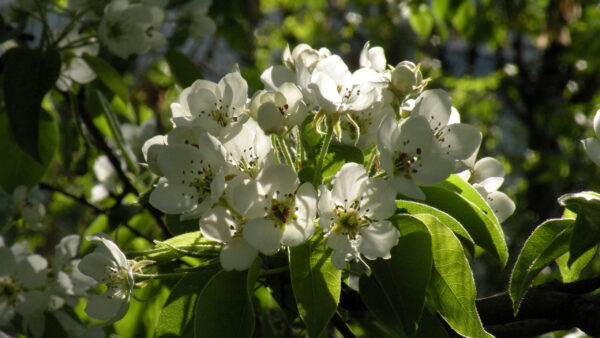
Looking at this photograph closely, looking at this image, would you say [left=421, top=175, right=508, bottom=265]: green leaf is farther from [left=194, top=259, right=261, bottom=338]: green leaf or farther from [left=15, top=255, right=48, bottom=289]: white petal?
[left=15, top=255, right=48, bottom=289]: white petal

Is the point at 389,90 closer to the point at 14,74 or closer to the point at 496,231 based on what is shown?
the point at 496,231

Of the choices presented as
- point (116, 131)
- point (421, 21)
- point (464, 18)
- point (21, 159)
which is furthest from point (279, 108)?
point (421, 21)

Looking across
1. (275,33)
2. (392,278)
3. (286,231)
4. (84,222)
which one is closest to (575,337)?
(392,278)

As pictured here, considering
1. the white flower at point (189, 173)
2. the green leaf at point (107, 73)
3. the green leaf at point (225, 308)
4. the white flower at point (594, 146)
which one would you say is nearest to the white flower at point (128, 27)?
the green leaf at point (107, 73)

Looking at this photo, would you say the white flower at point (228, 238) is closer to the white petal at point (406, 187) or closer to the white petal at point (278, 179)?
the white petal at point (278, 179)

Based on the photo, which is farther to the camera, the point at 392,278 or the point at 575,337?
the point at 575,337

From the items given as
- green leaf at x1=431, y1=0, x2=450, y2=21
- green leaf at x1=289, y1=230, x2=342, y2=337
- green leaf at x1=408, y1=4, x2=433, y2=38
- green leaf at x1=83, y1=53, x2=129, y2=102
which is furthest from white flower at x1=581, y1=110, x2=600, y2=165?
green leaf at x1=408, y1=4, x2=433, y2=38
